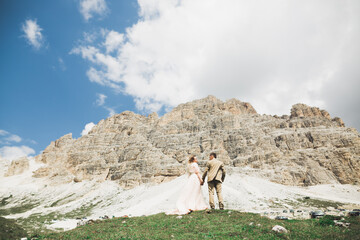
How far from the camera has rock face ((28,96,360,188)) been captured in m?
97.6

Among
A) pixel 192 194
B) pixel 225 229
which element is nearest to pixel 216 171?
pixel 192 194

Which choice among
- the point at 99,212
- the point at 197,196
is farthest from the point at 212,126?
the point at 197,196

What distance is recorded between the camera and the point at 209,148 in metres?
118

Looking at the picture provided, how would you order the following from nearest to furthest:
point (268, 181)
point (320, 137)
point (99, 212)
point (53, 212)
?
point (99, 212) < point (53, 212) < point (268, 181) < point (320, 137)

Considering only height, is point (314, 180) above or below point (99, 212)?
above

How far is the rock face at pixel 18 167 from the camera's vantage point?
137 m

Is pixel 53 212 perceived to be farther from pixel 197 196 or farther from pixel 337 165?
pixel 337 165

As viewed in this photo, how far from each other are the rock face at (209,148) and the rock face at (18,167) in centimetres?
1154

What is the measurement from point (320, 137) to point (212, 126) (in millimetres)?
62466

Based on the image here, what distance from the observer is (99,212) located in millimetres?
68188

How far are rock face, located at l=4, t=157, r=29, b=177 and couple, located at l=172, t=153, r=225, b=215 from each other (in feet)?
552

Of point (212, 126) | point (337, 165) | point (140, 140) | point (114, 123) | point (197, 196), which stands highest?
point (114, 123)

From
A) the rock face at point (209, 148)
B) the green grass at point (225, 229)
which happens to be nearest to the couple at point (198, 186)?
the green grass at point (225, 229)

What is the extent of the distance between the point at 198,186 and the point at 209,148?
342 ft
